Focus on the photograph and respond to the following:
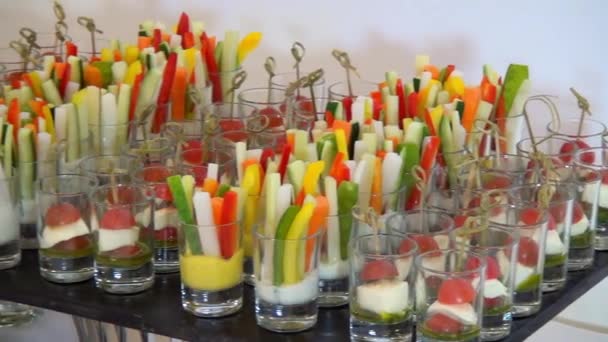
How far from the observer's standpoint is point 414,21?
4.77 ft

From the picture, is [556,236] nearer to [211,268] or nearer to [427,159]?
[427,159]

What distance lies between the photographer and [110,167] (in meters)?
1.06

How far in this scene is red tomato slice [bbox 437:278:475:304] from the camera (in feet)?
2.84

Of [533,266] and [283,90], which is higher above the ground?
[283,90]

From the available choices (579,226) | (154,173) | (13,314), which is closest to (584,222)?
(579,226)

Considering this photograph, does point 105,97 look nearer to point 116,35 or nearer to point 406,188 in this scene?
point 406,188

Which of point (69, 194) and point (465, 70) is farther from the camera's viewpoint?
point (465, 70)

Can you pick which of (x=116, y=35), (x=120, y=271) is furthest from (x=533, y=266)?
(x=116, y=35)

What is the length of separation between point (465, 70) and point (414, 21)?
3.9 inches

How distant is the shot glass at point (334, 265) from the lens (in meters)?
0.96

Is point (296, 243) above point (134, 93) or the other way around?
the other way around

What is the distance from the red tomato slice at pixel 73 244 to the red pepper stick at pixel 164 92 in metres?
0.23

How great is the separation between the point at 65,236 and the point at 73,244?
13mm

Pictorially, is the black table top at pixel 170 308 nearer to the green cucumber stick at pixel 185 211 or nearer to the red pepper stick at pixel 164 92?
the green cucumber stick at pixel 185 211
